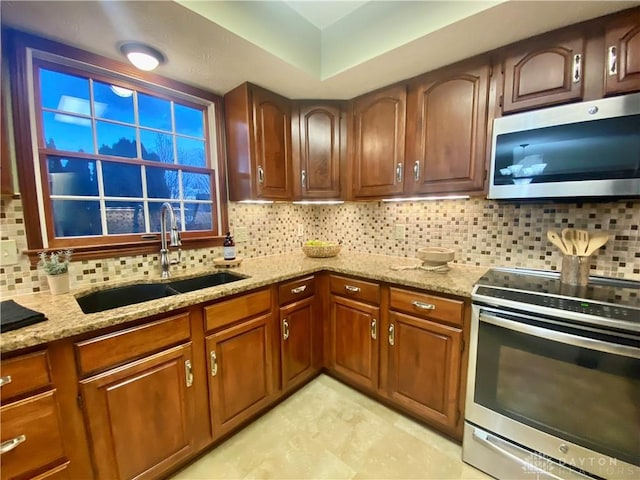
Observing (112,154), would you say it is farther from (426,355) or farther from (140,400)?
(426,355)

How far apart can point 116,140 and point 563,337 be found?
247 cm

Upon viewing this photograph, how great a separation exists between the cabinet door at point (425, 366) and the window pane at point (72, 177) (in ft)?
6.24

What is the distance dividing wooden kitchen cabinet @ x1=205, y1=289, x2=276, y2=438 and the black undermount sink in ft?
0.93

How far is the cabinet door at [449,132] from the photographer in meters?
1.55

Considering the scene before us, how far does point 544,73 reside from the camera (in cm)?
135

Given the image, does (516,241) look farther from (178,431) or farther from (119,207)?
(119,207)

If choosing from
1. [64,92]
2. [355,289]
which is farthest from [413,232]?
[64,92]

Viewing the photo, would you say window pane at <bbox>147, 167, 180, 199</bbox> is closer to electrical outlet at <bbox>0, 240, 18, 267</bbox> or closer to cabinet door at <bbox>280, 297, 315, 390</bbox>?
electrical outlet at <bbox>0, 240, 18, 267</bbox>

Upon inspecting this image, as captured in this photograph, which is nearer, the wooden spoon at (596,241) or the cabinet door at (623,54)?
the cabinet door at (623,54)

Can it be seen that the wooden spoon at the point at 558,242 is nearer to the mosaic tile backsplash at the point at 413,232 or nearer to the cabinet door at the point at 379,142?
the mosaic tile backsplash at the point at 413,232

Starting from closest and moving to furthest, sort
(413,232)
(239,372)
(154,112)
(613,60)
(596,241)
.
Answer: (613,60) < (596,241) < (239,372) < (154,112) < (413,232)

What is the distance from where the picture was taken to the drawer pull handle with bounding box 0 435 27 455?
2.83 feet

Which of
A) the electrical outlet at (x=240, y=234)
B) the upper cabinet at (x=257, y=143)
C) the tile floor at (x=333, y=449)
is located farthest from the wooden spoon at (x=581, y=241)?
the electrical outlet at (x=240, y=234)

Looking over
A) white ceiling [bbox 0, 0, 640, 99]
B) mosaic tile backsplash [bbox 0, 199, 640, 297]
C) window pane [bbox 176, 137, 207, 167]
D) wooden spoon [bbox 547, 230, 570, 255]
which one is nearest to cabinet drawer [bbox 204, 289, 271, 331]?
mosaic tile backsplash [bbox 0, 199, 640, 297]
